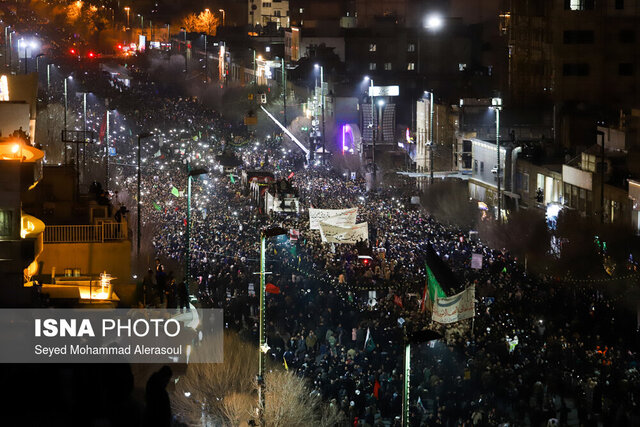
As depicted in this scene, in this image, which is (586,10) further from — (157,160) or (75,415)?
(75,415)

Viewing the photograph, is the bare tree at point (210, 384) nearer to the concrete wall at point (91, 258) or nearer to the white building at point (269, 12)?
the concrete wall at point (91, 258)

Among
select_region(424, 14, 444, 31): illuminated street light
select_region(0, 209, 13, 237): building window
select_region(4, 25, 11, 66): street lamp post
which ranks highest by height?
select_region(424, 14, 444, 31): illuminated street light

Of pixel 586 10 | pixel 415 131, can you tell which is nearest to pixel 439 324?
pixel 586 10

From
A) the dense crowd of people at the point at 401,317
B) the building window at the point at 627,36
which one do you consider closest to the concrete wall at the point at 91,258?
the dense crowd of people at the point at 401,317

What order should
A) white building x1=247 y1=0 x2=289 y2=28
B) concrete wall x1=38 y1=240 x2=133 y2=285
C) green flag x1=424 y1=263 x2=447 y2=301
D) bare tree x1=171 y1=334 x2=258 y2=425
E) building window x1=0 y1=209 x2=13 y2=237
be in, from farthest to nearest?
white building x1=247 y1=0 x2=289 y2=28
concrete wall x1=38 y1=240 x2=133 y2=285
green flag x1=424 y1=263 x2=447 y2=301
building window x1=0 y1=209 x2=13 y2=237
bare tree x1=171 y1=334 x2=258 y2=425

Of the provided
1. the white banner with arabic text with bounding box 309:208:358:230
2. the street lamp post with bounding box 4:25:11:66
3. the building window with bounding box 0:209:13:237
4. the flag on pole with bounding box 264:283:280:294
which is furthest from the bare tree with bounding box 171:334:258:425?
the street lamp post with bounding box 4:25:11:66

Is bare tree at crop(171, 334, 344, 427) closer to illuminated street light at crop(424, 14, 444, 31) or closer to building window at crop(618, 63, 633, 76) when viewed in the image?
building window at crop(618, 63, 633, 76)
